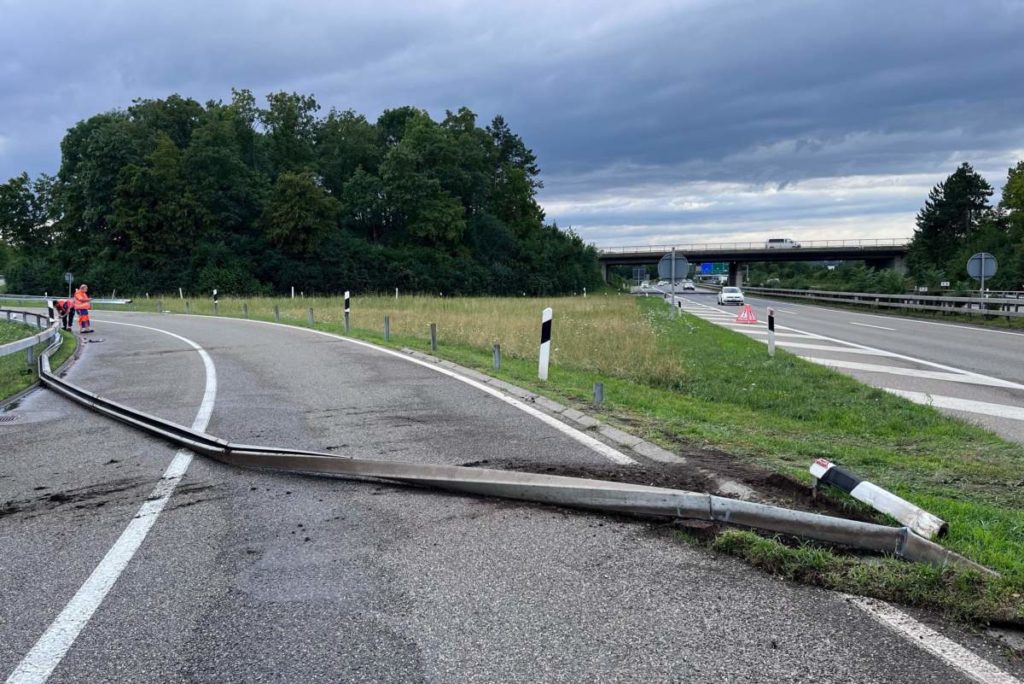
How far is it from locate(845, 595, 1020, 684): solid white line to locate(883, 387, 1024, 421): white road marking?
7.12 m

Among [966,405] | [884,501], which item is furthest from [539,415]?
[966,405]

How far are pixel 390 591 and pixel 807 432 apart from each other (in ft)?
19.1

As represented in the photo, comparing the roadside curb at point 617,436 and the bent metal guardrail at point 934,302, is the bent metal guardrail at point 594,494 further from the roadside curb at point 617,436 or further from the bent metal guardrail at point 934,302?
the bent metal guardrail at point 934,302

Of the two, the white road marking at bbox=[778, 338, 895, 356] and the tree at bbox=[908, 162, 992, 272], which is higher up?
the tree at bbox=[908, 162, 992, 272]

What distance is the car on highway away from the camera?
91.6 m

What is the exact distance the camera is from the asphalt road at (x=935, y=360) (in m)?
10.3

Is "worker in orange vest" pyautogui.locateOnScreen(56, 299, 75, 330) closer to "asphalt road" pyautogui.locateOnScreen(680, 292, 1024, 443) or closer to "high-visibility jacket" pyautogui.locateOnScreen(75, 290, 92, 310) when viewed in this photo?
"high-visibility jacket" pyautogui.locateOnScreen(75, 290, 92, 310)

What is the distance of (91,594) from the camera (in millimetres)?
3928

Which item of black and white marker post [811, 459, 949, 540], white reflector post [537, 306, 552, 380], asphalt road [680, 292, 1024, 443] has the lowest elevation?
asphalt road [680, 292, 1024, 443]

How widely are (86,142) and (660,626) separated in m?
79.6

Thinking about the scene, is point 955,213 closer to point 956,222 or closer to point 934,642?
point 956,222

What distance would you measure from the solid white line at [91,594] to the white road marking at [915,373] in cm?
1208

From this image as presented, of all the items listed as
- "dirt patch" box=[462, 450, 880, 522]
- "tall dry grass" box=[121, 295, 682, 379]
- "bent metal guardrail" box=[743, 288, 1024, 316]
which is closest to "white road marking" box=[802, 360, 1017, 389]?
"tall dry grass" box=[121, 295, 682, 379]

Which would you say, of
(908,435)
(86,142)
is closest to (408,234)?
(86,142)
